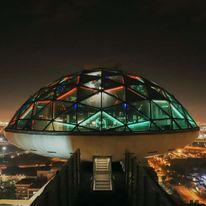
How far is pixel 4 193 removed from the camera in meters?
43.2

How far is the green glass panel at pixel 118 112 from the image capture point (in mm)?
14680

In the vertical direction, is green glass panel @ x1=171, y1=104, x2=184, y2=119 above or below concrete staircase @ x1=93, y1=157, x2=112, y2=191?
above

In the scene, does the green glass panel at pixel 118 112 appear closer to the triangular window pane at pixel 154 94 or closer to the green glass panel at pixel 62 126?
the green glass panel at pixel 62 126

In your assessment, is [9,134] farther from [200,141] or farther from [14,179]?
[200,141]

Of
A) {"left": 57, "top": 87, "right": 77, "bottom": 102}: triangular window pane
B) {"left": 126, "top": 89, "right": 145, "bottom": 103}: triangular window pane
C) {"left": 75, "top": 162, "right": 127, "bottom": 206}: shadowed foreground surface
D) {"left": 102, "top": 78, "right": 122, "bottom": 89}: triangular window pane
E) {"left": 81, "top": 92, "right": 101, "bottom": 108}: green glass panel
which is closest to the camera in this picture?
{"left": 75, "top": 162, "right": 127, "bottom": 206}: shadowed foreground surface

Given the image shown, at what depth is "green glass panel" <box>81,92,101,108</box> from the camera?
49.5 ft

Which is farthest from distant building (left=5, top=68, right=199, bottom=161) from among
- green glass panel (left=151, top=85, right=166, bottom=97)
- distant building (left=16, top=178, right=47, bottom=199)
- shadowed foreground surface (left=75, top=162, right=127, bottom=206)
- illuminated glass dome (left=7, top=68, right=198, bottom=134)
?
distant building (left=16, top=178, right=47, bottom=199)

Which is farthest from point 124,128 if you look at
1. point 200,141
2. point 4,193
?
point 200,141

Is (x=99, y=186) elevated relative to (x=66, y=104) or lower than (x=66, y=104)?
lower

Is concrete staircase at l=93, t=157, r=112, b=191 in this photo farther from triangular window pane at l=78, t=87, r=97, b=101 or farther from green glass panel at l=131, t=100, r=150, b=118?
triangular window pane at l=78, t=87, r=97, b=101

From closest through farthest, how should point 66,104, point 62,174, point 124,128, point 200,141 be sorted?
point 62,174
point 124,128
point 66,104
point 200,141

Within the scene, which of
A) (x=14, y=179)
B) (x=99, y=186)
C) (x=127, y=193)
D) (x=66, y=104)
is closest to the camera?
(x=127, y=193)

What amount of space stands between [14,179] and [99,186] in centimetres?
4398

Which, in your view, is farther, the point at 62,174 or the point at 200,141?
the point at 200,141
